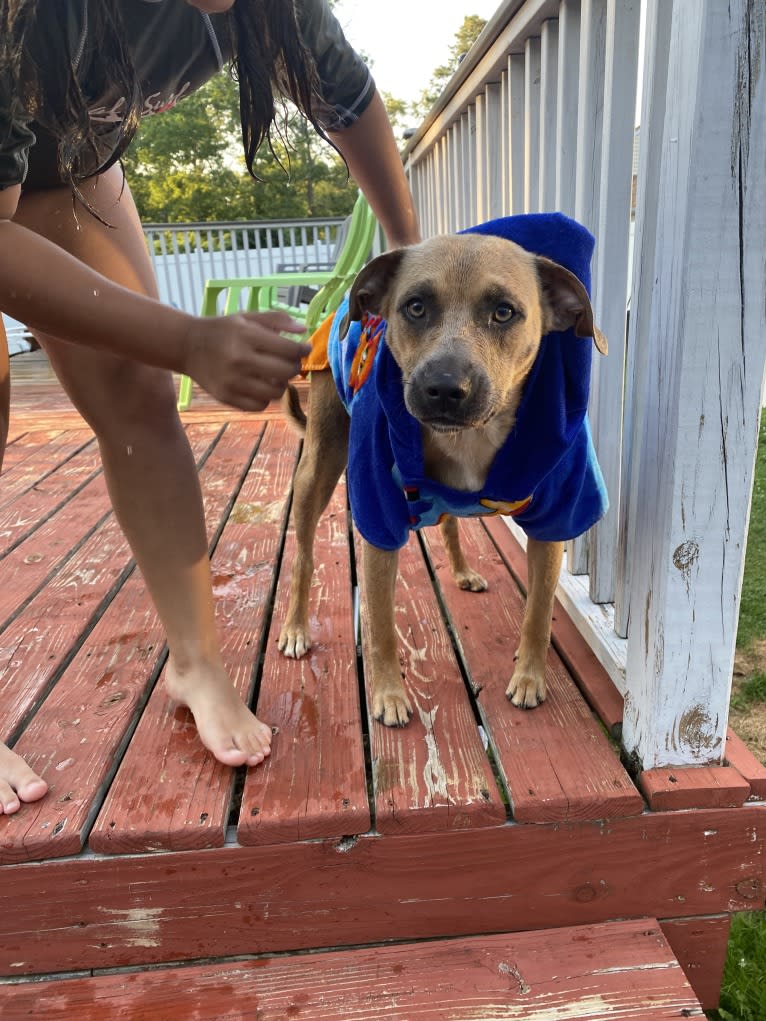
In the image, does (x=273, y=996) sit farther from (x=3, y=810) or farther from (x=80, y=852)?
(x=3, y=810)

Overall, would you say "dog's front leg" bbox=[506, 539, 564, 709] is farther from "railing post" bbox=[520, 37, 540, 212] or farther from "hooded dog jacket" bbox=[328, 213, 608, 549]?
"railing post" bbox=[520, 37, 540, 212]

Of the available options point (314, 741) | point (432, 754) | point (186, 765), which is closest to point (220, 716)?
point (186, 765)

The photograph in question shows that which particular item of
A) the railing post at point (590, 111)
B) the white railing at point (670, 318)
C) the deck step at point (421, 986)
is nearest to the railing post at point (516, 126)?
the white railing at point (670, 318)

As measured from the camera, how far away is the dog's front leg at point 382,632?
1827 millimetres

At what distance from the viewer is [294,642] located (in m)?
2.14

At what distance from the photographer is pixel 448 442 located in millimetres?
1781

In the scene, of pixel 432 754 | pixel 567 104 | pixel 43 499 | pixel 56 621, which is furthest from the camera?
pixel 43 499

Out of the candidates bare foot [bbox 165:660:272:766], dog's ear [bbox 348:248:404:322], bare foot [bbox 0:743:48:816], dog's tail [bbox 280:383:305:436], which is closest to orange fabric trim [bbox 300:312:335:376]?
dog's ear [bbox 348:248:404:322]

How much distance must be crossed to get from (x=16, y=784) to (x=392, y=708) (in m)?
0.84

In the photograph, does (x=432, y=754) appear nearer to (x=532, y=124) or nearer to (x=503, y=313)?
(x=503, y=313)

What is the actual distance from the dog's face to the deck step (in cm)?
108

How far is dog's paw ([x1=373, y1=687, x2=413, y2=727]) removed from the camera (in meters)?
1.78

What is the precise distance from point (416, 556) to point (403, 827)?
4.61 feet

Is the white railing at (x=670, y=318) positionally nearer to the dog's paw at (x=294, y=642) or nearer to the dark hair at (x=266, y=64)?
the dark hair at (x=266, y=64)
